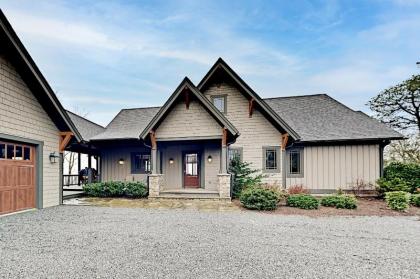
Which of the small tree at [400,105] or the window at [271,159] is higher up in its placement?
the small tree at [400,105]

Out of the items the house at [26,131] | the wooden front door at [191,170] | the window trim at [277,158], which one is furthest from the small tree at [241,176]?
the house at [26,131]

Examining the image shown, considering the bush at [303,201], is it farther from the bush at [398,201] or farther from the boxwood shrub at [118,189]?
the boxwood shrub at [118,189]

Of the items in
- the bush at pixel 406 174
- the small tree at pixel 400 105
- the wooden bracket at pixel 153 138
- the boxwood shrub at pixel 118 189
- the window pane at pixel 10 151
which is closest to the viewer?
the window pane at pixel 10 151

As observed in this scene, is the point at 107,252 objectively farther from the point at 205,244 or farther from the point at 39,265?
the point at 205,244

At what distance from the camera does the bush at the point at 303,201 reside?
1009cm

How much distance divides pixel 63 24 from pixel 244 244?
611 inches

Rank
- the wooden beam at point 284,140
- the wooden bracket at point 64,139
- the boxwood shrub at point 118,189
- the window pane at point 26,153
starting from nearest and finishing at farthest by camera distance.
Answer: the window pane at point 26,153 < the wooden bracket at point 64,139 < the boxwood shrub at point 118,189 < the wooden beam at point 284,140

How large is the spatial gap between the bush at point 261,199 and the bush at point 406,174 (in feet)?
22.3

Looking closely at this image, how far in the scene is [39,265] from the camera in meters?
4.26

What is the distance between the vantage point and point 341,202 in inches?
406

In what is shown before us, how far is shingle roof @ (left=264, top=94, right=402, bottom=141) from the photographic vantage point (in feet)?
44.6

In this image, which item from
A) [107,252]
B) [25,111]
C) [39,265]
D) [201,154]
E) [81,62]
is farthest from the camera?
[81,62]

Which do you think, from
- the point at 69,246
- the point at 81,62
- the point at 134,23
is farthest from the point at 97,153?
the point at 69,246

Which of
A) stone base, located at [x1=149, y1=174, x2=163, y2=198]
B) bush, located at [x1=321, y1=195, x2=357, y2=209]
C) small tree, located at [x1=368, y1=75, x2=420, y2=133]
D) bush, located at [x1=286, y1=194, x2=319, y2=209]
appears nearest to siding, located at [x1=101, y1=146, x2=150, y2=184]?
stone base, located at [x1=149, y1=174, x2=163, y2=198]
